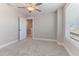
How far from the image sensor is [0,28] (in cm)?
515

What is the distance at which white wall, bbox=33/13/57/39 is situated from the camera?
8.18m

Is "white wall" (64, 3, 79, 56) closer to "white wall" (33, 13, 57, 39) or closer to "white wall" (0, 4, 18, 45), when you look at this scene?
"white wall" (33, 13, 57, 39)

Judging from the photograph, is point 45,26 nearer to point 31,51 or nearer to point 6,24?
point 6,24

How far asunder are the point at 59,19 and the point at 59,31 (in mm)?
798

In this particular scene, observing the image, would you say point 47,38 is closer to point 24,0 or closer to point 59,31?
point 59,31

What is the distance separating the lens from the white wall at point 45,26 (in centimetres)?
818

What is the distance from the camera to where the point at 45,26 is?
8.48 metres

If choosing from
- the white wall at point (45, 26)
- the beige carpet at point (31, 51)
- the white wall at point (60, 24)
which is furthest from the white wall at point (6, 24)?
the white wall at point (60, 24)

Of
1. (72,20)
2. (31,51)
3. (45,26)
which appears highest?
(72,20)

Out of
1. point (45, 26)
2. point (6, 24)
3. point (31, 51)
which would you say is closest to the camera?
point (31, 51)

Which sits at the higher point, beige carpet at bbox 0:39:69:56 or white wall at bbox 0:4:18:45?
white wall at bbox 0:4:18:45

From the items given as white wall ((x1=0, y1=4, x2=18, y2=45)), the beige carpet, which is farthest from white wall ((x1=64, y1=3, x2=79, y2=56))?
white wall ((x1=0, y1=4, x2=18, y2=45))

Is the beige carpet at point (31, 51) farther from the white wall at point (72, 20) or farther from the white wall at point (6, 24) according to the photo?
the white wall at point (6, 24)

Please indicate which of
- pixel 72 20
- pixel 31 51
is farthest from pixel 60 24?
pixel 31 51
